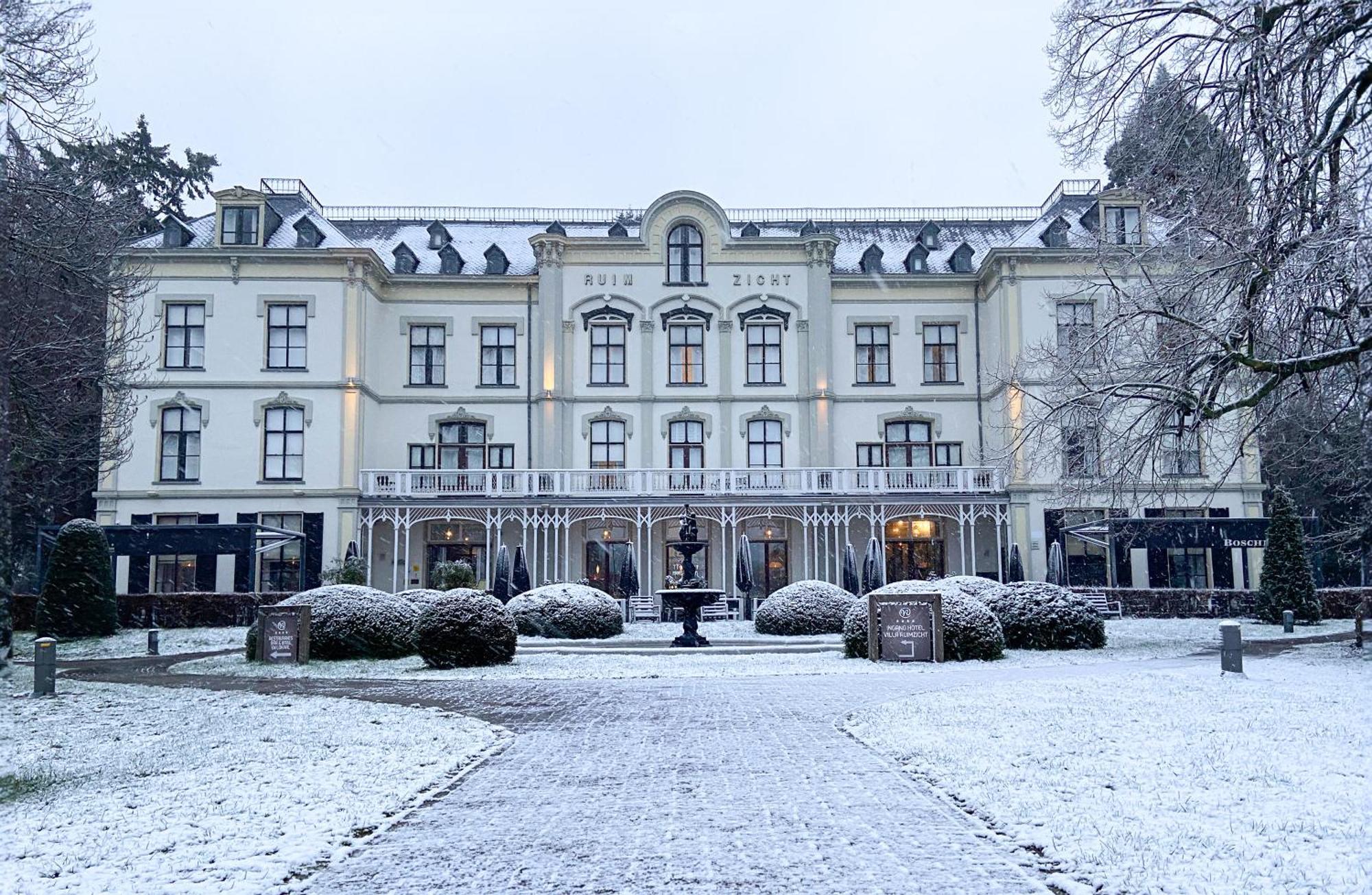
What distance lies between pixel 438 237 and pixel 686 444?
1148 cm

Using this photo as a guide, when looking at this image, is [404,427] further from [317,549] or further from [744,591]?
[744,591]

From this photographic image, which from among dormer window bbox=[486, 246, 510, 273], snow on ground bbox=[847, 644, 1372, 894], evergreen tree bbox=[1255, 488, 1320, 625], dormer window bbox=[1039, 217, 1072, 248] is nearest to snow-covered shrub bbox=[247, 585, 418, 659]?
snow on ground bbox=[847, 644, 1372, 894]

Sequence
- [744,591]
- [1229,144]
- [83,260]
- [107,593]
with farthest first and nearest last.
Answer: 1. [744,591]
2. [107,593]
3. [83,260]
4. [1229,144]

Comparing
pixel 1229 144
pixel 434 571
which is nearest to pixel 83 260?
pixel 1229 144

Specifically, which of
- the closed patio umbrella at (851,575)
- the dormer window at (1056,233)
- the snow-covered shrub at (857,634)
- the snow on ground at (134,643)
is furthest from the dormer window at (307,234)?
the snow-covered shrub at (857,634)

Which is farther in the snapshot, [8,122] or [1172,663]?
[1172,663]

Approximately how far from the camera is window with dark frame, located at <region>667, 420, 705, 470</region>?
3684cm

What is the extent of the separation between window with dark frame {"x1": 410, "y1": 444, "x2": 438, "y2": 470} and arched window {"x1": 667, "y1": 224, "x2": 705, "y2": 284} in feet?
30.2

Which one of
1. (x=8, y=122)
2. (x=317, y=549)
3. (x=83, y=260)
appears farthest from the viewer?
(x=317, y=549)

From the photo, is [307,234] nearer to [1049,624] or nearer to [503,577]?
[503,577]

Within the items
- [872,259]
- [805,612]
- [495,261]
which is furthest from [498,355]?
[805,612]

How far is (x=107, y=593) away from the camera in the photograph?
81.3 feet

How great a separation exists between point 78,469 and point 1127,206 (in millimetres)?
33106

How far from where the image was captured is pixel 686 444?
121ft
